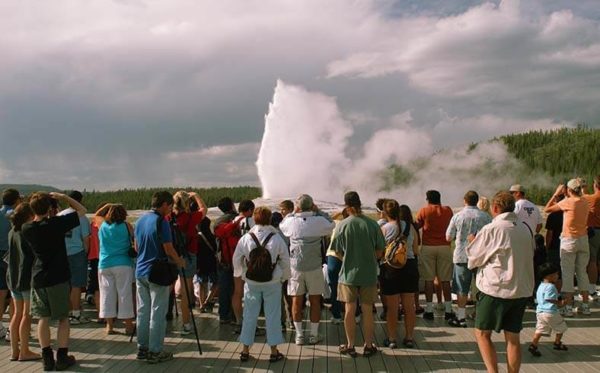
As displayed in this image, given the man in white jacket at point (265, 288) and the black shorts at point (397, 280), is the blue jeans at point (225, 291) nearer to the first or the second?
the man in white jacket at point (265, 288)

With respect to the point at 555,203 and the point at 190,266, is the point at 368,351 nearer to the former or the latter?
the point at 190,266

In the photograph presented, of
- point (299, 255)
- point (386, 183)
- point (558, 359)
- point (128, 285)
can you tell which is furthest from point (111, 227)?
point (386, 183)

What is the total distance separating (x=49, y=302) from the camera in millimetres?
6703

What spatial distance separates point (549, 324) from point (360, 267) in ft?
8.46

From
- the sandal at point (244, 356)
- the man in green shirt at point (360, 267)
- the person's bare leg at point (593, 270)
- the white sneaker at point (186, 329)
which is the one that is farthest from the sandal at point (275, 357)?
the person's bare leg at point (593, 270)

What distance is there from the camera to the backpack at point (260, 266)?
7.07 metres

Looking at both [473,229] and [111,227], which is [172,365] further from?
[473,229]

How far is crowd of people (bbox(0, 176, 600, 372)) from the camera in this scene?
236 inches

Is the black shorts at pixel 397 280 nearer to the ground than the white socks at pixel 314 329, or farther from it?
farther from it

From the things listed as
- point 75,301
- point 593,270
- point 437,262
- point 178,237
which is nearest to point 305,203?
point 178,237

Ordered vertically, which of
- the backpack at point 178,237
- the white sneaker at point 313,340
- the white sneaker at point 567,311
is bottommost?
the white sneaker at point 567,311

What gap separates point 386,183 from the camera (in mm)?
109688

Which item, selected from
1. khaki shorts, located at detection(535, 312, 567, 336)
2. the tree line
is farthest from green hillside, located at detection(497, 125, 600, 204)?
khaki shorts, located at detection(535, 312, 567, 336)

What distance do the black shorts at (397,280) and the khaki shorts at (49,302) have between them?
164 inches
